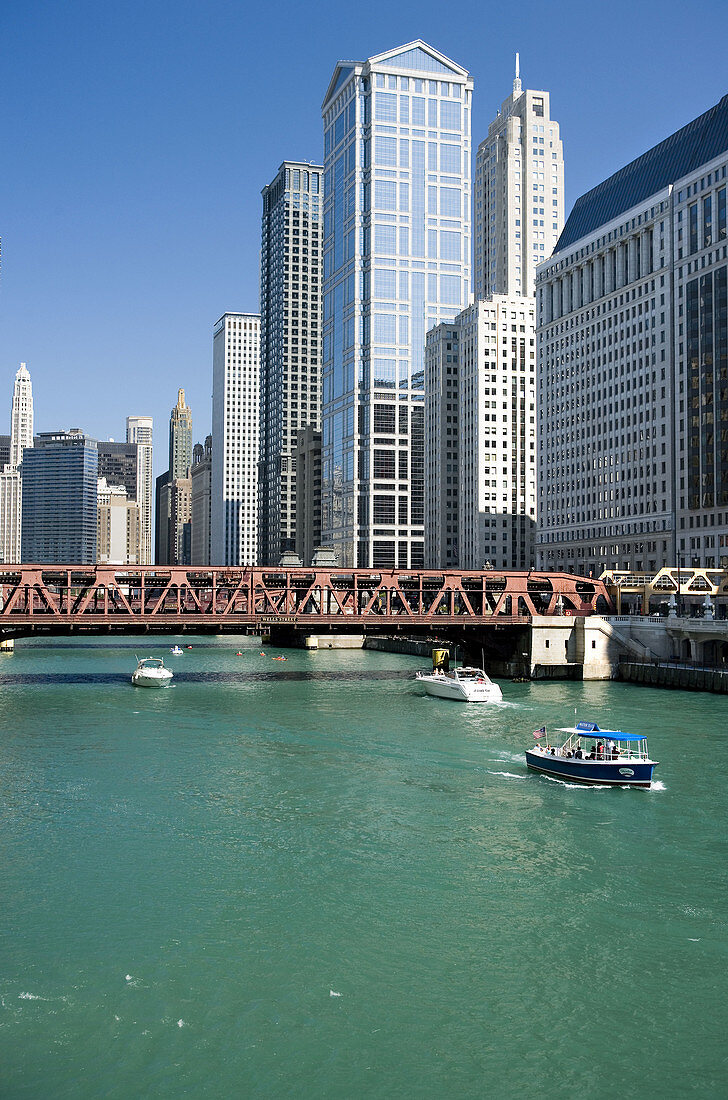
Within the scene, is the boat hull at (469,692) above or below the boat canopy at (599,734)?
below

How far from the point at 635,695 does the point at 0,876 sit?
244ft

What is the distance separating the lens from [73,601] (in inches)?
4899

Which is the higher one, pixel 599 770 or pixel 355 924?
pixel 599 770

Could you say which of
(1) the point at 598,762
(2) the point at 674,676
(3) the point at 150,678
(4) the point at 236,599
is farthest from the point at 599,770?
(4) the point at 236,599

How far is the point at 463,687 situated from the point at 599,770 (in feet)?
133

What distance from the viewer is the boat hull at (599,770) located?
59844mm

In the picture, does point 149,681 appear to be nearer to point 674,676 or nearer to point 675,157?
point 674,676

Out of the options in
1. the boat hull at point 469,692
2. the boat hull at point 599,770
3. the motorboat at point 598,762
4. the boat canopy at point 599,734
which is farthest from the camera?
the boat hull at point 469,692

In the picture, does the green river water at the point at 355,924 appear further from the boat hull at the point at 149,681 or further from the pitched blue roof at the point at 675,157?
the pitched blue roof at the point at 675,157

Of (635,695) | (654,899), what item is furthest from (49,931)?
(635,695)

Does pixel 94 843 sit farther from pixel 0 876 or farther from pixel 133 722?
pixel 133 722

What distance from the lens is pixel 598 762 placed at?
201 feet

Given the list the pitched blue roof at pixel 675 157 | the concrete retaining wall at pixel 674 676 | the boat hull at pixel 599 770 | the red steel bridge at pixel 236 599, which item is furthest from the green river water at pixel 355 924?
the pitched blue roof at pixel 675 157

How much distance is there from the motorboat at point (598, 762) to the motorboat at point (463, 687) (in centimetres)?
3521
